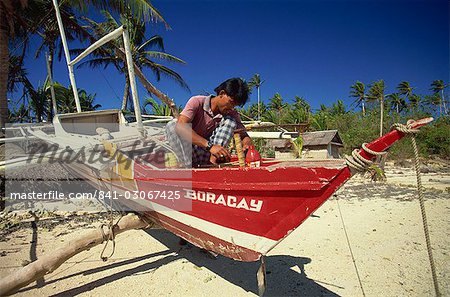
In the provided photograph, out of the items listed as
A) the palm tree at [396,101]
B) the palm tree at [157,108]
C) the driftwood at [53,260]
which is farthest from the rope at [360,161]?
the palm tree at [396,101]

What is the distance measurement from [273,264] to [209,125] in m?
2.01

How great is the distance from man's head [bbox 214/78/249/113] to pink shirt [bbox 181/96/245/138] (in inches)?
8.3

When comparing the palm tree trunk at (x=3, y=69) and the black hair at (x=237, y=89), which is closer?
the black hair at (x=237, y=89)

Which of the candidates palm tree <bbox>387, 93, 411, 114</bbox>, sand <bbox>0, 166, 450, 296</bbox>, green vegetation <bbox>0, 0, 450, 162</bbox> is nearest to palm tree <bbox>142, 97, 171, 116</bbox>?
green vegetation <bbox>0, 0, 450, 162</bbox>

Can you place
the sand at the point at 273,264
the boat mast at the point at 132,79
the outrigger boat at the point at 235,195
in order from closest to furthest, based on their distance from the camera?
the outrigger boat at the point at 235,195 < the sand at the point at 273,264 < the boat mast at the point at 132,79

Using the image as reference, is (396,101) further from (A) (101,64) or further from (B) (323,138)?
(A) (101,64)

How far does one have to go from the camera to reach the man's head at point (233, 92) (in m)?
2.83

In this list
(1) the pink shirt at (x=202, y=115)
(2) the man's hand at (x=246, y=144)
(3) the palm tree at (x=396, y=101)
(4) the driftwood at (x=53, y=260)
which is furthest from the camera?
(3) the palm tree at (x=396, y=101)

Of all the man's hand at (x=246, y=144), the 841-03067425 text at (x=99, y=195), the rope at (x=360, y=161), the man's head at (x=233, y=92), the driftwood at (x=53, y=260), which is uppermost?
the man's head at (x=233, y=92)

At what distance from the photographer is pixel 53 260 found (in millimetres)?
2746

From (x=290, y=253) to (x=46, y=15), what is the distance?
10.9 m

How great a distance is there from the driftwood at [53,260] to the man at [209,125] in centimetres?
106

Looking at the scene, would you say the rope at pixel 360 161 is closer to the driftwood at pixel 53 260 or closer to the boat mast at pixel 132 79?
the driftwood at pixel 53 260

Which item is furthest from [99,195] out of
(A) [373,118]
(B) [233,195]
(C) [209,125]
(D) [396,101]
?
(D) [396,101]
